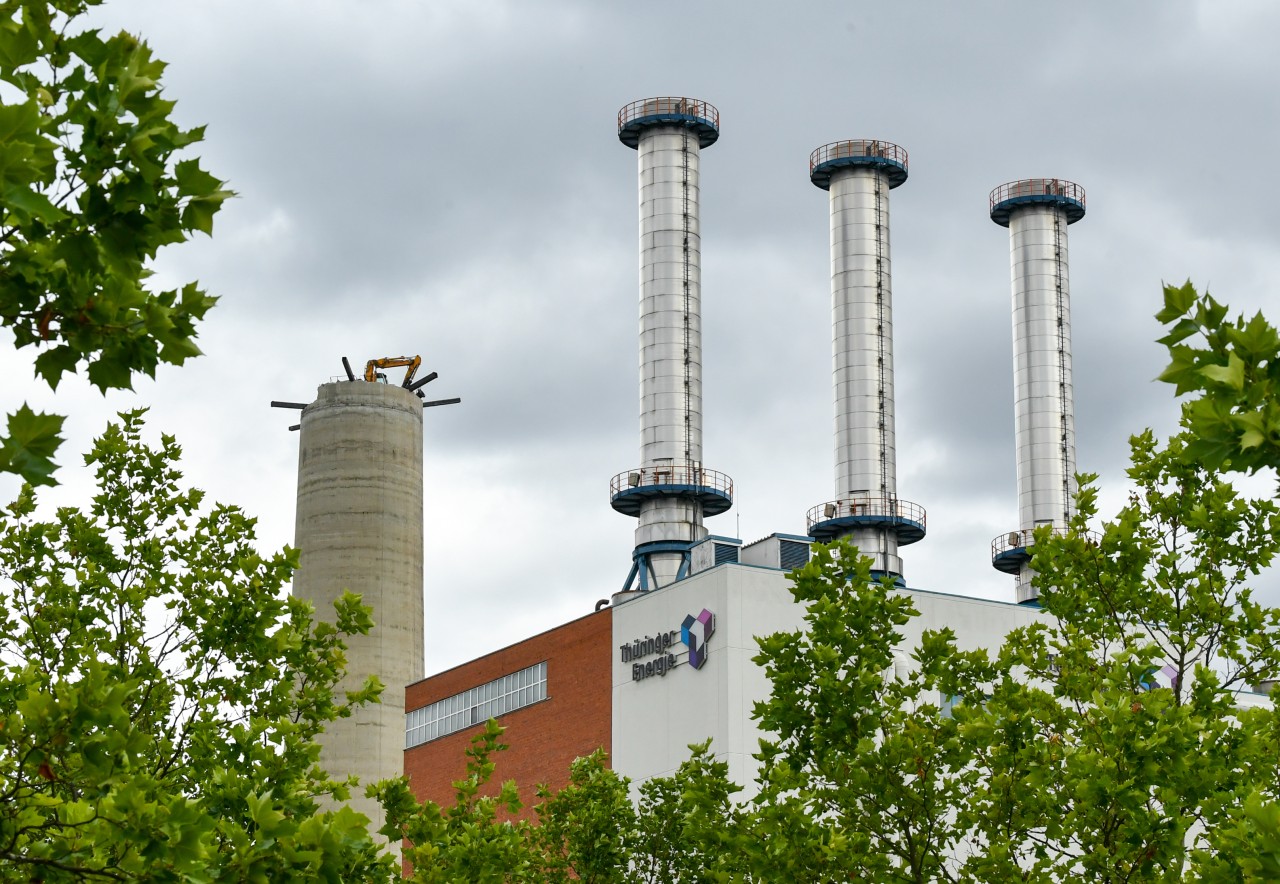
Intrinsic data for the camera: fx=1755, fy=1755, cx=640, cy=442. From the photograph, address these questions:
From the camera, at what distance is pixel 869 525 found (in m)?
68.8

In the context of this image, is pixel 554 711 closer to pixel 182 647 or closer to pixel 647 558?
pixel 647 558

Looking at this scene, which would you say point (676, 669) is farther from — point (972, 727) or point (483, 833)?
point (972, 727)

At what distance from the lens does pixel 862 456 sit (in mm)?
69812

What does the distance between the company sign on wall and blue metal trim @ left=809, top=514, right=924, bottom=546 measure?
18266 mm

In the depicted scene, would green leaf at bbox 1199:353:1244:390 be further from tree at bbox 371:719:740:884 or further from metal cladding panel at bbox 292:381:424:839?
metal cladding panel at bbox 292:381:424:839

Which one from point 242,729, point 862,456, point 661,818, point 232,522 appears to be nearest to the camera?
point 242,729

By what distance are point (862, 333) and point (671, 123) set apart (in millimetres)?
11526

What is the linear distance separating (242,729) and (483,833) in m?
7.08

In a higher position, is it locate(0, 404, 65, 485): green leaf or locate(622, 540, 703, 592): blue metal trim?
locate(622, 540, 703, 592): blue metal trim

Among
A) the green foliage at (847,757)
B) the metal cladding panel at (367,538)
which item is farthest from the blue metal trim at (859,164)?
the green foliage at (847,757)

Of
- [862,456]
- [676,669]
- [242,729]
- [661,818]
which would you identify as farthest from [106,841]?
[862,456]

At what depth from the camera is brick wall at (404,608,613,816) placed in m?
52.9

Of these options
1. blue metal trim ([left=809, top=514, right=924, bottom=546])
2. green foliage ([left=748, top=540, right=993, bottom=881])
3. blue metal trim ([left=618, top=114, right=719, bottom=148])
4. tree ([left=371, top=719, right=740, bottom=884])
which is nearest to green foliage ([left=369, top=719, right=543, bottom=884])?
tree ([left=371, top=719, right=740, bottom=884])

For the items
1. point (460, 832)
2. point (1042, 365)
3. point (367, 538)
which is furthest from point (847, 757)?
point (1042, 365)
